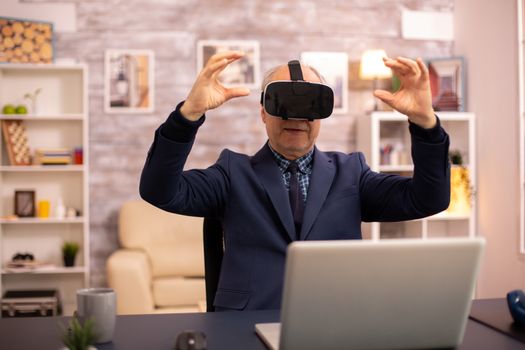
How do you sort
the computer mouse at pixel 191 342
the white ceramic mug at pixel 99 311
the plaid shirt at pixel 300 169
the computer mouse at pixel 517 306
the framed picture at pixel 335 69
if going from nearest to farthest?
the computer mouse at pixel 191 342 < the white ceramic mug at pixel 99 311 < the computer mouse at pixel 517 306 < the plaid shirt at pixel 300 169 < the framed picture at pixel 335 69

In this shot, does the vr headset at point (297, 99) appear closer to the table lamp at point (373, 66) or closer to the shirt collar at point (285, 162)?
the shirt collar at point (285, 162)

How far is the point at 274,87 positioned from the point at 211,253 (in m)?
0.54

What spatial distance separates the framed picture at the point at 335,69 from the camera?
192 inches

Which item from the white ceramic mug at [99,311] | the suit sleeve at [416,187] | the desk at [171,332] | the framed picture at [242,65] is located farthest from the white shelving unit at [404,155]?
the white ceramic mug at [99,311]

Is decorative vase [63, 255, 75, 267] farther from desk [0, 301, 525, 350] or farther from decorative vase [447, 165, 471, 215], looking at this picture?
desk [0, 301, 525, 350]

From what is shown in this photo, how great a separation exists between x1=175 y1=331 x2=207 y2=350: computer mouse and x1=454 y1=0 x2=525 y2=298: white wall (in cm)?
329

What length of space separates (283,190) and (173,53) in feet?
9.99

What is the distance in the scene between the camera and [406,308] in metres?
Result: 1.16

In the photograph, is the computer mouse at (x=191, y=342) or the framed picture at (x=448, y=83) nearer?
the computer mouse at (x=191, y=342)

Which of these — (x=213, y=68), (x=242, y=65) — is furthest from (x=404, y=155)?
(x=213, y=68)

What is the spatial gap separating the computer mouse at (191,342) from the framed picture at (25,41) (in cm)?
369

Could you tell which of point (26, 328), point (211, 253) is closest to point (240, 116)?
point (211, 253)

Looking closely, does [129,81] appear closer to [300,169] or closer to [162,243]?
[162,243]

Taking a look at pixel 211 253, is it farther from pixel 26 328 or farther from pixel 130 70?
pixel 130 70
